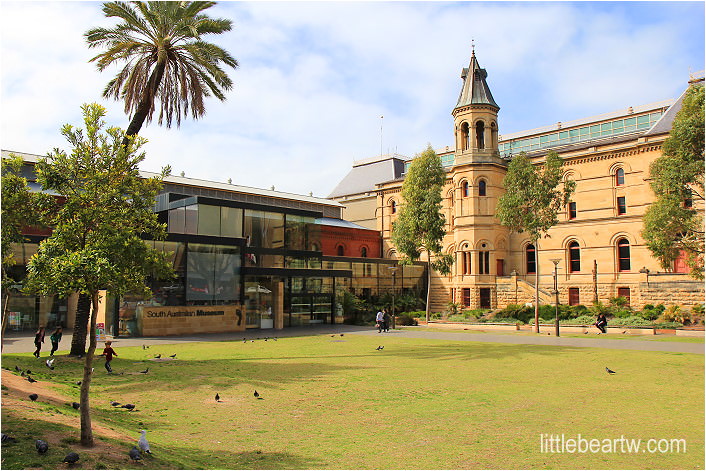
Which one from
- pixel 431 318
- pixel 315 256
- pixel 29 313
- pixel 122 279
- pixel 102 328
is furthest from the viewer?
pixel 431 318

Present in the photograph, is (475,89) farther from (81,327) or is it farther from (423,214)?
(81,327)

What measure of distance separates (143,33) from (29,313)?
21.3 m

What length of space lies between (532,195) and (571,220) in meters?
10.6

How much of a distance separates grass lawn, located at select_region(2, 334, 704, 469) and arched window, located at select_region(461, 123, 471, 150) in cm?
3325

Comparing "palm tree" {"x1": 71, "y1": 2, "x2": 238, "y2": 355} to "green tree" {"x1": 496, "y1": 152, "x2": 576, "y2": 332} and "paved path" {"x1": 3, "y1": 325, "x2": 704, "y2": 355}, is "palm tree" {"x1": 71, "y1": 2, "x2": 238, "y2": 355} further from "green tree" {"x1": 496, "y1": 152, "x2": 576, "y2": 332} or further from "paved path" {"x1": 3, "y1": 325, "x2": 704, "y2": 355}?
"green tree" {"x1": 496, "y1": 152, "x2": 576, "y2": 332}

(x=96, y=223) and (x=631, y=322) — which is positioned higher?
(x=96, y=223)

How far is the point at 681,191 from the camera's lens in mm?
27703

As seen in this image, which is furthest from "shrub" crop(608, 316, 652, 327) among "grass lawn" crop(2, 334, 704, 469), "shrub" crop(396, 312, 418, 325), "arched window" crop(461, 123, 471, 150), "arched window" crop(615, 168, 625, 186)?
"arched window" crop(461, 123, 471, 150)

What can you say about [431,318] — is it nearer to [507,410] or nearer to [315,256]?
[315,256]

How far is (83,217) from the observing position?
1157 cm

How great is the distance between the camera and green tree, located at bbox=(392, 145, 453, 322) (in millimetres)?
43000

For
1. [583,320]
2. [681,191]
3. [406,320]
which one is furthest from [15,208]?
[583,320]

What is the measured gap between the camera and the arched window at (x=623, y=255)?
44.2 meters

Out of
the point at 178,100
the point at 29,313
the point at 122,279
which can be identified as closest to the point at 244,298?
the point at 29,313
